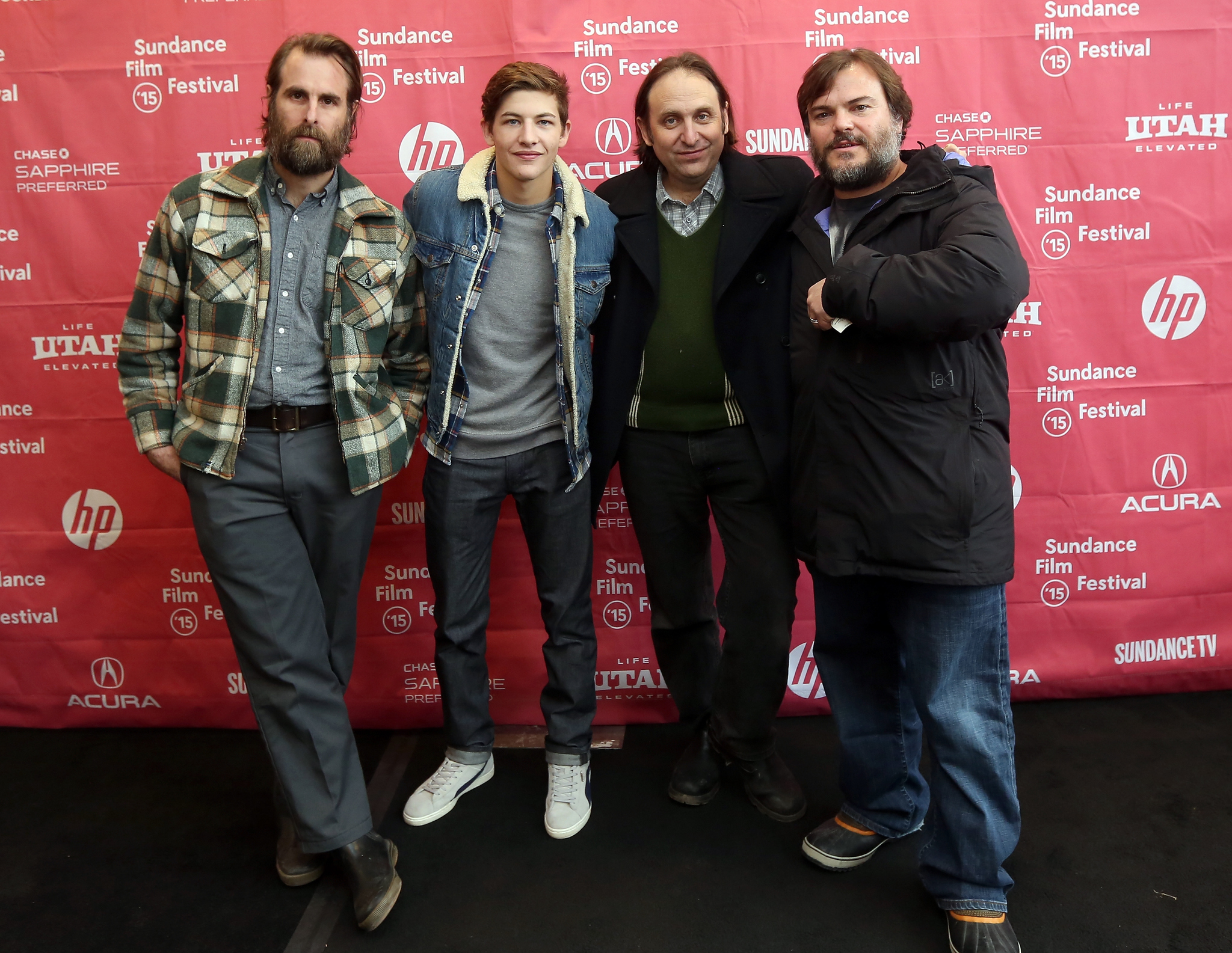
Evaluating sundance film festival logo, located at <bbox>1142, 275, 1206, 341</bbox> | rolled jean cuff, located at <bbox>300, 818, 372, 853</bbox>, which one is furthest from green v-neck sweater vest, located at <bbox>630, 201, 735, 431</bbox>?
sundance film festival logo, located at <bbox>1142, 275, 1206, 341</bbox>

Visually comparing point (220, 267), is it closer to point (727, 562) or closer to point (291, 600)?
point (291, 600)

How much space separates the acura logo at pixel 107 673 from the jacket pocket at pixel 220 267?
152 cm

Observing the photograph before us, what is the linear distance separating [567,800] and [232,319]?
53.6 inches

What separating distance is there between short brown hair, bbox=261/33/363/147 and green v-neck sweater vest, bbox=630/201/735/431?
724 millimetres

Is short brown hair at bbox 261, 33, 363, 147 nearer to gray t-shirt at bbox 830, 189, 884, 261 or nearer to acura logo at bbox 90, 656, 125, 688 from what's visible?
gray t-shirt at bbox 830, 189, 884, 261

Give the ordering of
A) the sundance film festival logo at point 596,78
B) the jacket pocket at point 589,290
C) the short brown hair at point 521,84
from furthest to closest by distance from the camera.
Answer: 1. the sundance film festival logo at point 596,78
2. the jacket pocket at point 589,290
3. the short brown hair at point 521,84

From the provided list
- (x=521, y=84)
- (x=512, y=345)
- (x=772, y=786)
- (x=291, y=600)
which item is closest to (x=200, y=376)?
(x=291, y=600)

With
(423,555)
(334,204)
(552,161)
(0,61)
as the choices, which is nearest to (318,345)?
(334,204)

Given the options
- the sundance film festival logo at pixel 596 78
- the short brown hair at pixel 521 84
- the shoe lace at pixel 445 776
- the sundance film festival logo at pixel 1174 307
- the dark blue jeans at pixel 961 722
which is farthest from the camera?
the sundance film festival logo at pixel 1174 307

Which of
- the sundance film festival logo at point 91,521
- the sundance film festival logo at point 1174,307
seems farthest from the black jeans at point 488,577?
the sundance film festival logo at point 1174,307

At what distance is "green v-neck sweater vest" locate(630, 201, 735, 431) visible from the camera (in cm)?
201

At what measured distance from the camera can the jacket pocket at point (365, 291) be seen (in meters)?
1.85

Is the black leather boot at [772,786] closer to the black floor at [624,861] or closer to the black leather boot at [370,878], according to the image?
the black floor at [624,861]

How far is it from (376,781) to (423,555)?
652 mm
